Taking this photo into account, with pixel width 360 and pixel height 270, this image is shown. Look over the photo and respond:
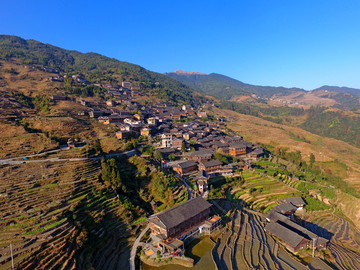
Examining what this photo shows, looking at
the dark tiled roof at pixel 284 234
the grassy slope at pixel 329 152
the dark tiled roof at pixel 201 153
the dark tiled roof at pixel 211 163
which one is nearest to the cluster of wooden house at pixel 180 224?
the dark tiled roof at pixel 284 234

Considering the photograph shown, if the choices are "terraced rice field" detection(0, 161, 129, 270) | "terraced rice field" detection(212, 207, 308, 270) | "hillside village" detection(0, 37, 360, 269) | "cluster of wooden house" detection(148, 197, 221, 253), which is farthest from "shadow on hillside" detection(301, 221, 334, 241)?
"terraced rice field" detection(0, 161, 129, 270)

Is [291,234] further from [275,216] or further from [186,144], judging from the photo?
[186,144]

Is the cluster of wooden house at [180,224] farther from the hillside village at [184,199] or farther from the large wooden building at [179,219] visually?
the hillside village at [184,199]

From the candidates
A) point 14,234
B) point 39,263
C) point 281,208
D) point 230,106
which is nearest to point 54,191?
point 14,234

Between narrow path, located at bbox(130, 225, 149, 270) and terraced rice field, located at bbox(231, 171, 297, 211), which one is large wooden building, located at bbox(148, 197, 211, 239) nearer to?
narrow path, located at bbox(130, 225, 149, 270)

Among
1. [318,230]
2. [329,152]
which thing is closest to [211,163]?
[318,230]
